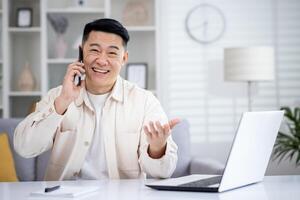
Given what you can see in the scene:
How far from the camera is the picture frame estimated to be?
446 cm

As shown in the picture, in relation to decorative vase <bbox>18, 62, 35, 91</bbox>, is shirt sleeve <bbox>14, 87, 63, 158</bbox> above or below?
below

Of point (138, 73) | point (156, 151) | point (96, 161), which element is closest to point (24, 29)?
point (138, 73)

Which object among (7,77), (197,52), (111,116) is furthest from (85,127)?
(197,52)

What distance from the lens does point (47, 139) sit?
84.2 inches

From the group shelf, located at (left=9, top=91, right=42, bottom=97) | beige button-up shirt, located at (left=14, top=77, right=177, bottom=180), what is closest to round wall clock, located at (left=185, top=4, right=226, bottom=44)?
shelf, located at (left=9, top=91, right=42, bottom=97)

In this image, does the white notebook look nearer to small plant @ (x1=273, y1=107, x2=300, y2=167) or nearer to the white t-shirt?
the white t-shirt

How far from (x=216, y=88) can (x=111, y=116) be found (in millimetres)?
2453

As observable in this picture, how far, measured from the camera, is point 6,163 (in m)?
2.98

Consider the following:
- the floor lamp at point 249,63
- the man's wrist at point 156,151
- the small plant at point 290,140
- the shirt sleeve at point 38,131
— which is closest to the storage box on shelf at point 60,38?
the floor lamp at point 249,63

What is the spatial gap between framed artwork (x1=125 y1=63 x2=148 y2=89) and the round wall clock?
0.52m

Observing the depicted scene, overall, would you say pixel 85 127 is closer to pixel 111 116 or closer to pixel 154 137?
pixel 111 116

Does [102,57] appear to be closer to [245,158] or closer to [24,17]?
[245,158]

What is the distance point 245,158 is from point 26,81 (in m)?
3.05

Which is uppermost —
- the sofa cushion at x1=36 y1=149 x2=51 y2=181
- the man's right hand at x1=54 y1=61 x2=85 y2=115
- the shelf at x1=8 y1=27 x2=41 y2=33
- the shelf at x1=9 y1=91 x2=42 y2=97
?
the shelf at x1=8 y1=27 x2=41 y2=33
